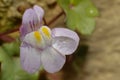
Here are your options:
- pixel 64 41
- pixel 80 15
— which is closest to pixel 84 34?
pixel 80 15

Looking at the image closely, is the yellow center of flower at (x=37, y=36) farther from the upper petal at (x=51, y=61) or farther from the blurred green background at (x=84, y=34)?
the blurred green background at (x=84, y=34)

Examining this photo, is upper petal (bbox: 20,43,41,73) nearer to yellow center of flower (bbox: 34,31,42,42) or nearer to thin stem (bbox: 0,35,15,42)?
yellow center of flower (bbox: 34,31,42,42)

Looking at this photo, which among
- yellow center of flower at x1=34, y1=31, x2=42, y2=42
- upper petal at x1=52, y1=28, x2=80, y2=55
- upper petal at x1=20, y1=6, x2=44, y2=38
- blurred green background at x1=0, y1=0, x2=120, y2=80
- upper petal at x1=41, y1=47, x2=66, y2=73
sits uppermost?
upper petal at x1=20, y1=6, x2=44, y2=38

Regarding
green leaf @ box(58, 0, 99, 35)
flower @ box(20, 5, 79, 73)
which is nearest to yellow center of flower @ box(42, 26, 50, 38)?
flower @ box(20, 5, 79, 73)

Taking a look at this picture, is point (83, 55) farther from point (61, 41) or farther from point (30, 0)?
point (61, 41)

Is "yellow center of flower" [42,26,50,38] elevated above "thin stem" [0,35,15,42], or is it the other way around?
"yellow center of flower" [42,26,50,38]

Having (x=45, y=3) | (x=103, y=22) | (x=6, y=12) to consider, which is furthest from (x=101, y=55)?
(x=6, y=12)

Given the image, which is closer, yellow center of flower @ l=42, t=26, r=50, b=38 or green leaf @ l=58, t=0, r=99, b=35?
yellow center of flower @ l=42, t=26, r=50, b=38

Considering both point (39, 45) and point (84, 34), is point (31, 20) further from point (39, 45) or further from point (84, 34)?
point (84, 34)
